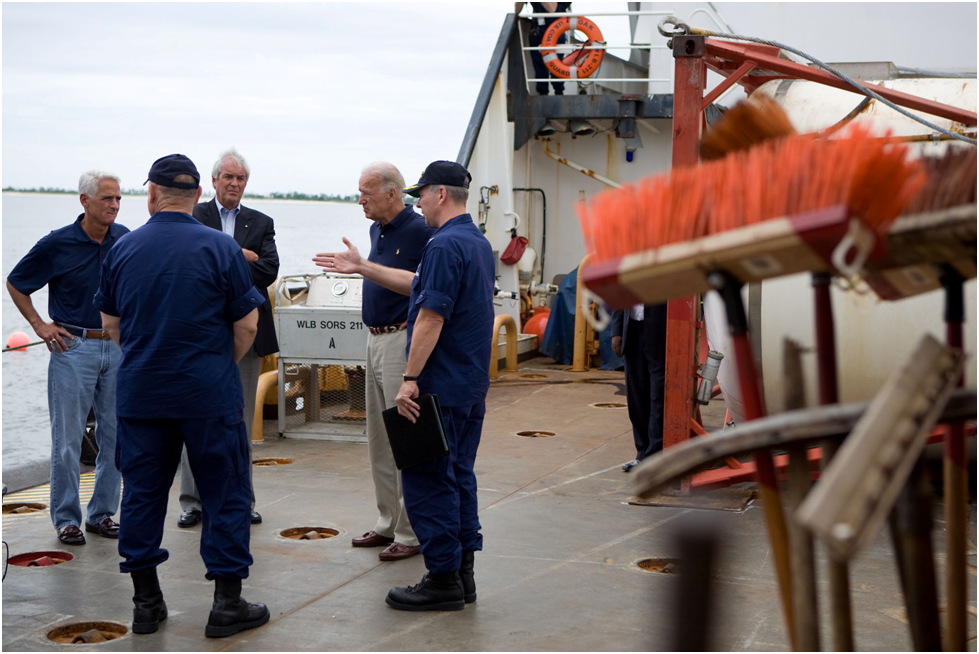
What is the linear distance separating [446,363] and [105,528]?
248cm

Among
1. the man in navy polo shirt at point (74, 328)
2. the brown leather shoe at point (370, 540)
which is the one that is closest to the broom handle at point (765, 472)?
the brown leather shoe at point (370, 540)

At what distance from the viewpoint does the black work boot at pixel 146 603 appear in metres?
4.14

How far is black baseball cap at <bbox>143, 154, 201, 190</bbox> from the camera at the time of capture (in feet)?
13.8

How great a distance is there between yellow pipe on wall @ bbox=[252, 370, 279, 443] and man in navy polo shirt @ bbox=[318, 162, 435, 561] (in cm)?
319

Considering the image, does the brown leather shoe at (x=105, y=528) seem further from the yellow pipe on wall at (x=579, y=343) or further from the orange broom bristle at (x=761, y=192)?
the yellow pipe on wall at (x=579, y=343)

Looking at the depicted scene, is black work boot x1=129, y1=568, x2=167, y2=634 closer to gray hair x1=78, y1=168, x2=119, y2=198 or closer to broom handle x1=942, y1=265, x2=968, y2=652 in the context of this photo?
gray hair x1=78, y1=168, x2=119, y2=198

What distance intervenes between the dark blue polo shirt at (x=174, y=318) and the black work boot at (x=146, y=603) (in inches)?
27.7

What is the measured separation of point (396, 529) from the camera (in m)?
5.27

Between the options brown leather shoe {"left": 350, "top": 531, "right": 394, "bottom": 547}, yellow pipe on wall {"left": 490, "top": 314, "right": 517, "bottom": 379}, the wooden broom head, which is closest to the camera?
the wooden broom head

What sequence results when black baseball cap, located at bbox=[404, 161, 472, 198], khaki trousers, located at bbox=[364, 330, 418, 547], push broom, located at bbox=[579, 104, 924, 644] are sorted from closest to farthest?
push broom, located at bbox=[579, 104, 924, 644]
black baseball cap, located at bbox=[404, 161, 472, 198]
khaki trousers, located at bbox=[364, 330, 418, 547]

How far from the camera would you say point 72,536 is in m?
5.38

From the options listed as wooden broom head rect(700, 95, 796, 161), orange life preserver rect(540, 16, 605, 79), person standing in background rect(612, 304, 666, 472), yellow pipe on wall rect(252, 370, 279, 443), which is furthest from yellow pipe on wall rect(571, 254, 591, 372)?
wooden broom head rect(700, 95, 796, 161)

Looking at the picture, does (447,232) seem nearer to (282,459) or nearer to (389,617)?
(389,617)

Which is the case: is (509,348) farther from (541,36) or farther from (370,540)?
(370,540)
